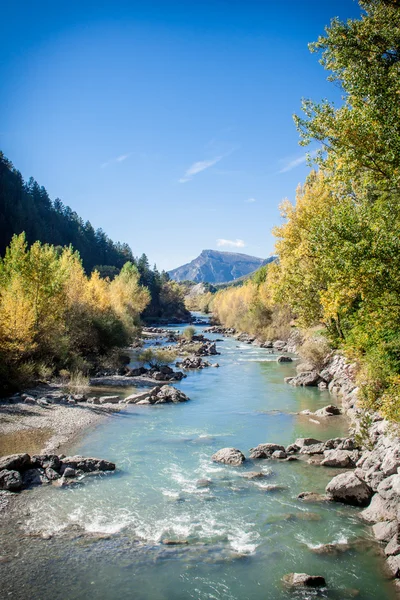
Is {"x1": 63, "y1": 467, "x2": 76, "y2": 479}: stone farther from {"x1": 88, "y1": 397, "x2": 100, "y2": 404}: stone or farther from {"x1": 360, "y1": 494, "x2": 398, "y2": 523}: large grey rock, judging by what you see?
{"x1": 88, "y1": 397, "x2": 100, "y2": 404}: stone

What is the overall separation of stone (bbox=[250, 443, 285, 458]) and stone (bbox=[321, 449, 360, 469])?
6.20 ft

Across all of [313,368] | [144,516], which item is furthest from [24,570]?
[313,368]

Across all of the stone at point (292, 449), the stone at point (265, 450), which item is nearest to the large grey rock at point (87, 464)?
the stone at point (265, 450)

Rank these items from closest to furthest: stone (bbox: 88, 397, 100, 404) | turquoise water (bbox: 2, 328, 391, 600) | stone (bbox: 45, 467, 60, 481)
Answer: turquoise water (bbox: 2, 328, 391, 600) → stone (bbox: 45, 467, 60, 481) → stone (bbox: 88, 397, 100, 404)

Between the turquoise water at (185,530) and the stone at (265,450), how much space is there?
29.7 inches

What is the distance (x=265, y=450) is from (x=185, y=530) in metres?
6.56

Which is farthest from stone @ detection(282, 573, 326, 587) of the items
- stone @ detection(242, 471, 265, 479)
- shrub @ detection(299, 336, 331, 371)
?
shrub @ detection(299, 336, 331, 371)

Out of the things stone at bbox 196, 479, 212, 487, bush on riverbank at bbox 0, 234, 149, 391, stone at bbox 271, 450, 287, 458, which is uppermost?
bush on riverbank at bbox 0, 234, 149, 391

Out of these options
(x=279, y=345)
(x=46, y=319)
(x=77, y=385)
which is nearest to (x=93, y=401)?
(x=77, y=385)

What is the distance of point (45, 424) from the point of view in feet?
63.2

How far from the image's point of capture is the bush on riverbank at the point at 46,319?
25.4 meters

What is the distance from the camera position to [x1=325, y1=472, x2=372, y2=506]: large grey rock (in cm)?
1225

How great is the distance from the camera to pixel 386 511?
36.3 ft

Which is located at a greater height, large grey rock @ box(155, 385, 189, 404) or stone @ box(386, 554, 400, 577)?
large grey rock @ box(155, 385, 189, 404)
